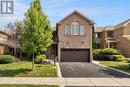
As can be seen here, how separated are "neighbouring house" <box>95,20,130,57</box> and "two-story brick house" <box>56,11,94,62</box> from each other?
9.98m

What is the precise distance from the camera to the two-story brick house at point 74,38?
47.1 meters

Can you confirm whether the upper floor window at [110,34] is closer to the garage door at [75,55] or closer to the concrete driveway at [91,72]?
the garage door at [75,55]

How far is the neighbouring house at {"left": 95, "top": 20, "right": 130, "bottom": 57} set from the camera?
180 ft

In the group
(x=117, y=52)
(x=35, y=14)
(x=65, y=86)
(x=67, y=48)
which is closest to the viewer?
(x=65, y=86)

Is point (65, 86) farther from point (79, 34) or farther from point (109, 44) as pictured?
point (109, 44)

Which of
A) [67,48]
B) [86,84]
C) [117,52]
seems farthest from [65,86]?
[117,52]

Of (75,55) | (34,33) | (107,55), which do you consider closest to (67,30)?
(75,55)

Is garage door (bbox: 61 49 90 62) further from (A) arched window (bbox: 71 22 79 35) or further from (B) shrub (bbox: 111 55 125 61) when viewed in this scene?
(B) shrub (bbox: 111 55 125 61)

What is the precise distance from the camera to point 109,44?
59.8 metres

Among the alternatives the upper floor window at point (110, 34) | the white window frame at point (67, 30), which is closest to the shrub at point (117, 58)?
the white window frame at point (67, 30)

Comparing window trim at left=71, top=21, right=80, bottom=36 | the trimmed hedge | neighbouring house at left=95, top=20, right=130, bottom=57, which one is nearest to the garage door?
window trim at left=71, top=21, right=80, bottom=36

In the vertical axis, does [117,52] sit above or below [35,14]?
below

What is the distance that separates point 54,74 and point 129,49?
30.4 metres

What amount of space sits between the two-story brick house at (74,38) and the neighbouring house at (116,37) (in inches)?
393
